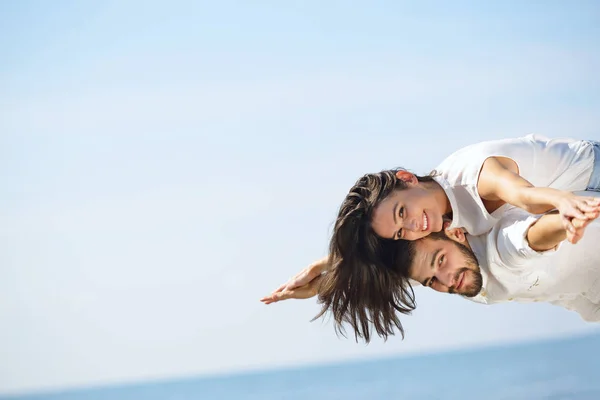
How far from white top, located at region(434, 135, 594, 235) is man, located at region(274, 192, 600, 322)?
86mm

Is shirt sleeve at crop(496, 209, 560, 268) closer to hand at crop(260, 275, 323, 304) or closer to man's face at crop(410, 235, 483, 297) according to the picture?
man's face at crop(410, 235, 483, 297)

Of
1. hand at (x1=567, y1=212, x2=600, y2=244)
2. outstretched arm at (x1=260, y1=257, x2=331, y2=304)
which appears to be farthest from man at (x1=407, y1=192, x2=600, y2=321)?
hand at (x1=567, y1=212, x2=600, y2=244)

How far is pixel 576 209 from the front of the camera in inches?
136

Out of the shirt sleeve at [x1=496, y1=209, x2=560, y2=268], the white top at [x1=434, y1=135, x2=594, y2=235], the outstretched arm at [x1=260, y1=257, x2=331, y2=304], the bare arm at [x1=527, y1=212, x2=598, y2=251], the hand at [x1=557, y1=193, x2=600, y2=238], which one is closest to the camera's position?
the hand at [x1=557, y1=193, x2=600, y2=238]

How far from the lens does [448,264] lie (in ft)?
15.0

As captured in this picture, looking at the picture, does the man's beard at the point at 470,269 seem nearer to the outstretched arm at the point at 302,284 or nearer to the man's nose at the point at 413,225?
the man's nose at the point at 413,225

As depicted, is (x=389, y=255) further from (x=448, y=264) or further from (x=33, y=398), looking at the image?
(x=33, y=398)

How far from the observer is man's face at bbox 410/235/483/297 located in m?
4.55

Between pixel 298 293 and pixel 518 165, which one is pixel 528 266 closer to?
pixel 518 165

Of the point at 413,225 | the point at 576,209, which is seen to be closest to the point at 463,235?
the point at 413,225

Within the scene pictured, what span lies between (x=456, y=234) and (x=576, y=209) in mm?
1178

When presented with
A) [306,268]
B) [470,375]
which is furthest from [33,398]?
[306,268]

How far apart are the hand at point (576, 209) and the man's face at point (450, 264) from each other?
1027 millimetres

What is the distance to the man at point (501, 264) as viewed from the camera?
4422 mm
